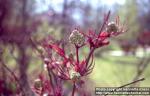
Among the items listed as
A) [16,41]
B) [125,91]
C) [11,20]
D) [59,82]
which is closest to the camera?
[59,82]

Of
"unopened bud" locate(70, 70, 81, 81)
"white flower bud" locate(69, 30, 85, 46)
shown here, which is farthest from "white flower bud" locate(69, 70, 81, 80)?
"white flower bud" locate(69, 30, 85, 46)

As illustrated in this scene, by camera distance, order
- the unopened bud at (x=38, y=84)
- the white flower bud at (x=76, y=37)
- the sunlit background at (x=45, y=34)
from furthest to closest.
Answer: the sunlit background at (x=45, y=34) → the unopened bud at (x=38, y=84) → the white flower bud at (x=76, y=37)

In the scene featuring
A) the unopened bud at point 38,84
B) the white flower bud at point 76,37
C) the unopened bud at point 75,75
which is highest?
the white flower bud at point 76,37

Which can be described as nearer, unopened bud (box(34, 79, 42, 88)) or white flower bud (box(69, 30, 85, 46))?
white flower bud (box(69, 30, 85, 46))

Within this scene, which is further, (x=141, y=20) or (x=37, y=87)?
(x=141, y=20)

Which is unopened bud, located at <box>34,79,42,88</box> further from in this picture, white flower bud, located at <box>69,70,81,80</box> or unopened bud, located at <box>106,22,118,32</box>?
unopened bud, located at <box>106,22,118,32</box>

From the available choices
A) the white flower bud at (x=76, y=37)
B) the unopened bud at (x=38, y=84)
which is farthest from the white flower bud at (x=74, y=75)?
the unopened bud at (x=38, y=84)

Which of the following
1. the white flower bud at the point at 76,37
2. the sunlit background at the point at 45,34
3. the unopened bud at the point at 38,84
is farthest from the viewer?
the sunlit background at the point at 45,34

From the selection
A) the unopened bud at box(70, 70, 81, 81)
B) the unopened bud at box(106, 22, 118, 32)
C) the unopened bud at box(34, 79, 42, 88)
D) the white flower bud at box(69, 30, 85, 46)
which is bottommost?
the unopened bud at box(34, 79, 42, 88)

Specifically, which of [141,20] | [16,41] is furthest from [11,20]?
[141,20]

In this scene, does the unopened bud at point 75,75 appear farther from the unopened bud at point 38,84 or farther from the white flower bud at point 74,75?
the unopened bud at point 38,84

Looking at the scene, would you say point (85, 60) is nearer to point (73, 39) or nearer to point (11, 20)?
point (73, 39)
